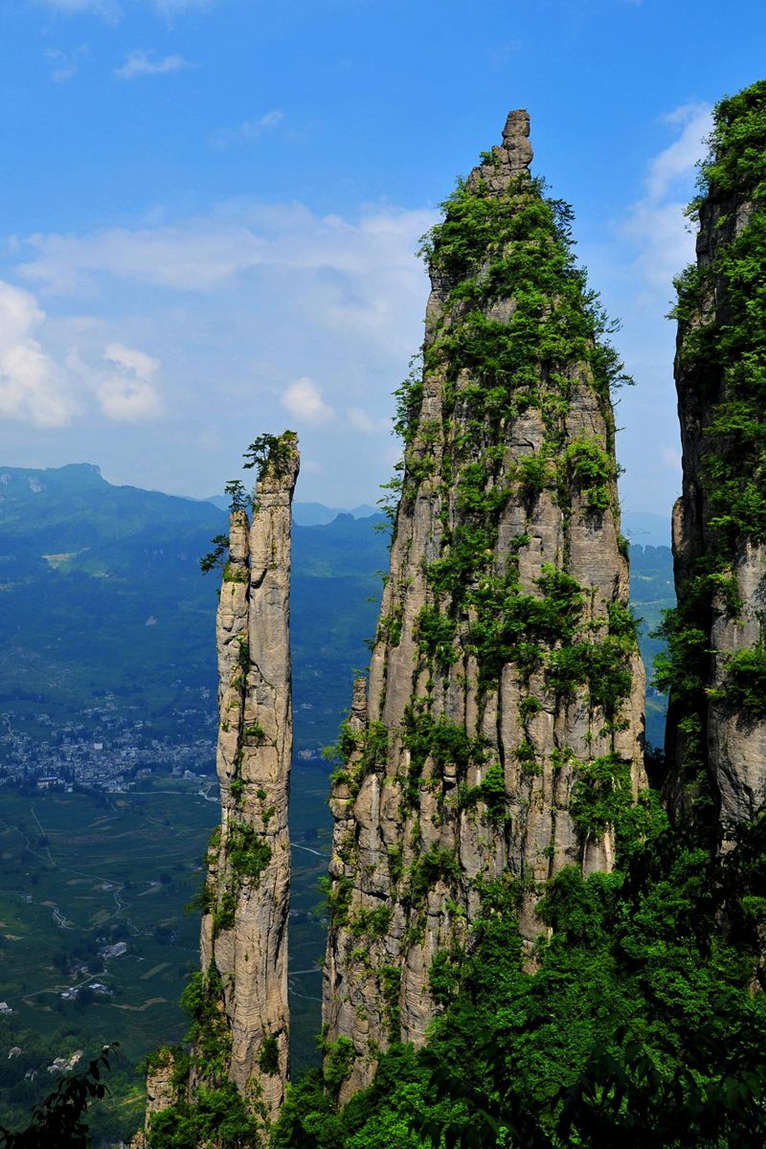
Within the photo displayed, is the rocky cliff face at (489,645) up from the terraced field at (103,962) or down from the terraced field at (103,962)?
up

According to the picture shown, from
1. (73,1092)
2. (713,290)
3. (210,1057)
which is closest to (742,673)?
(713,290)

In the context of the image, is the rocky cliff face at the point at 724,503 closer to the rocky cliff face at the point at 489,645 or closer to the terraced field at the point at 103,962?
the rocky cliff face at the point at 489,645

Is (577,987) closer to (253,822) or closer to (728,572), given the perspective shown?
(728,572)

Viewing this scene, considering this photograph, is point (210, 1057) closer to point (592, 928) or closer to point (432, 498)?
point (592, 928)

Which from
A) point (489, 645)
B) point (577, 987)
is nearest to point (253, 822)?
point (489, 645)

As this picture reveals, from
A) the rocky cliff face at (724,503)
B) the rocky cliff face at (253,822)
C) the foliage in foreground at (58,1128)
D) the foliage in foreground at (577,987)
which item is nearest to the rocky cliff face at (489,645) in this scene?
the foliage in foreground at (577,987)

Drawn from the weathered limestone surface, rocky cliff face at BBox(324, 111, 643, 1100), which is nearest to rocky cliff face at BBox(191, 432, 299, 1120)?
rocky cliff face at BBox(324, 111, 643, 1100)
